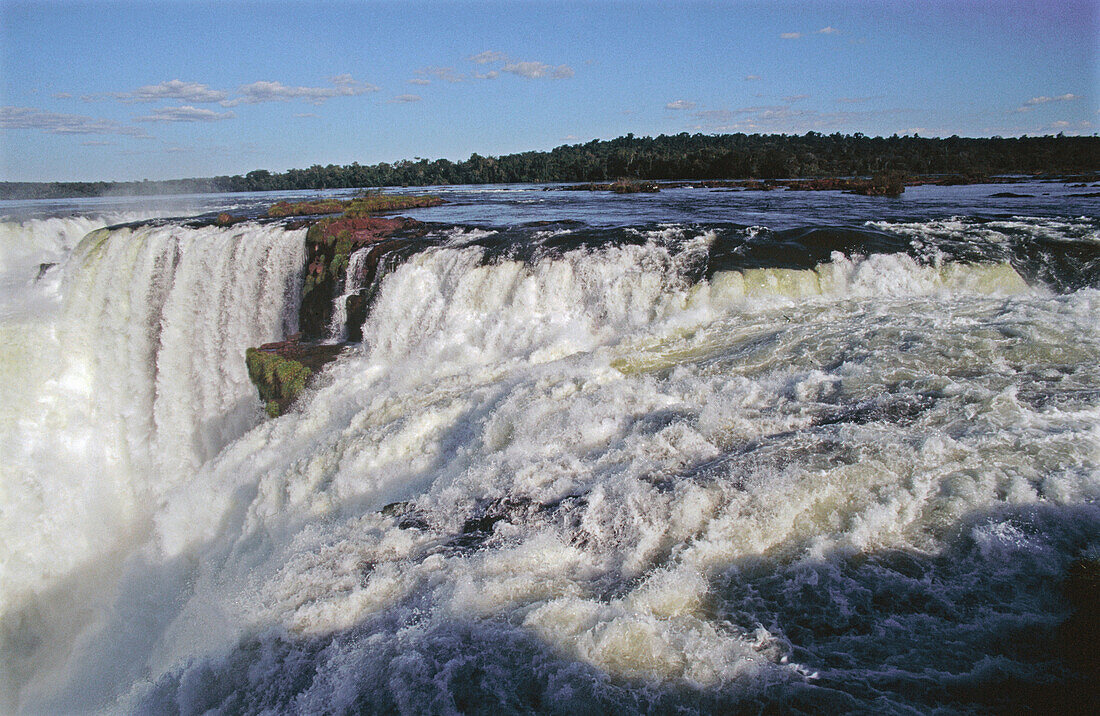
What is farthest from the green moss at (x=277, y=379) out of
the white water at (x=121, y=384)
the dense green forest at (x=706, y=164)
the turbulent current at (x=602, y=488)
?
the dense green forest at (x=706, y=164)

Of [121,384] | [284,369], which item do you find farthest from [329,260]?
[121,384]

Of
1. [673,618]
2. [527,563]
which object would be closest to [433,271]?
[527,563]

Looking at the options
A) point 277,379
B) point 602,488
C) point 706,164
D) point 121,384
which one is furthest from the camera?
point 706,164

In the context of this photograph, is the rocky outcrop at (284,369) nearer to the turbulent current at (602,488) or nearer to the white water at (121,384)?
the turbulent current at (602,488)

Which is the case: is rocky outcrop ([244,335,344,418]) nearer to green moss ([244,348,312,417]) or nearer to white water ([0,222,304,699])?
green moss ([244,348,312,417])

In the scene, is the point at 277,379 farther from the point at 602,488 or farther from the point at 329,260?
the point at 602,488

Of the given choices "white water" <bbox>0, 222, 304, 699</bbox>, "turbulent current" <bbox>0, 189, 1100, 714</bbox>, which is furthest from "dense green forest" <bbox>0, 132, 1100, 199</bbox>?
"white water" <bbox>0, 222, 304, 699</bbox>

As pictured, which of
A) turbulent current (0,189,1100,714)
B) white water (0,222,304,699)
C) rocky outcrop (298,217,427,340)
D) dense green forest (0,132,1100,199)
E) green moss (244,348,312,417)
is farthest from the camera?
dense green forest (0,132,1100,199)
